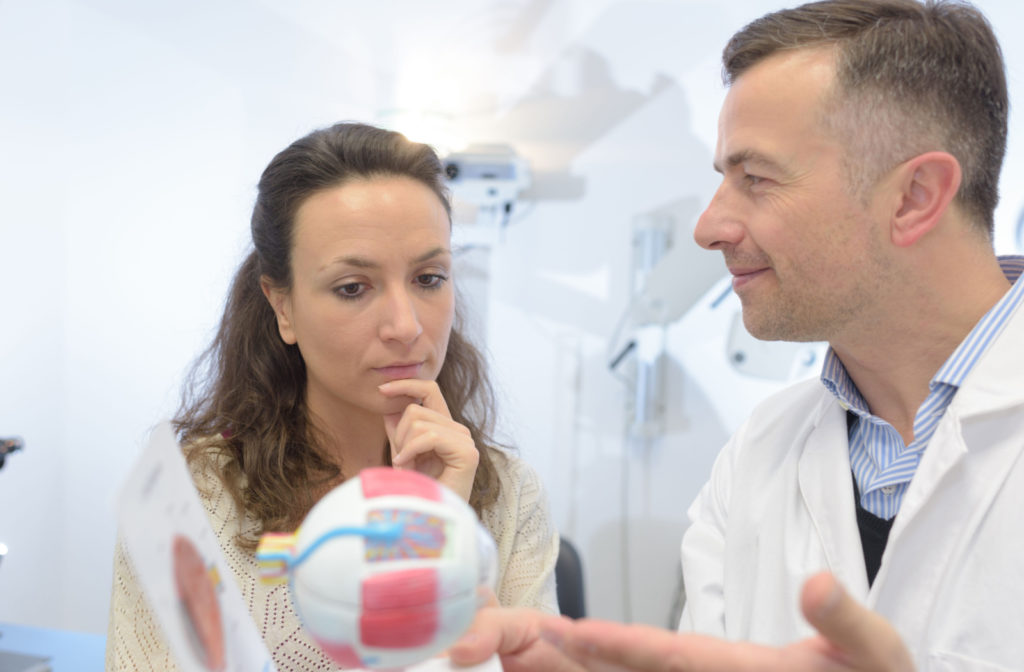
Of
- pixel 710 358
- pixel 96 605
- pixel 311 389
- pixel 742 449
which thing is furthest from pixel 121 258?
pixel 742 449

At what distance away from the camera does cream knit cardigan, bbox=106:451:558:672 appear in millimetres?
1179

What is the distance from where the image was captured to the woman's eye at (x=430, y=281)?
4.34 feet

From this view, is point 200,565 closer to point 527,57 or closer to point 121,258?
point 527,57

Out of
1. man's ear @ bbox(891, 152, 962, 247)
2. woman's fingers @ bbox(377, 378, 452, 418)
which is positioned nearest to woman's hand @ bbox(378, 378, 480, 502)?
woman's fingers @ bbox(377, 378, 452, 418)

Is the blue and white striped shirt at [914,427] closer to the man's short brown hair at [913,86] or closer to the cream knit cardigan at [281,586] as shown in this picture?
the man's short brown hair at [913,86]

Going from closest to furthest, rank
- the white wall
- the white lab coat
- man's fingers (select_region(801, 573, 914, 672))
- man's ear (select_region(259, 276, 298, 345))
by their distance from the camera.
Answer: man's fingers (select_region(801, 573, 914, 672)) → the white lab coat → man's ear (select_region(259, 276, 298, 345)) → the white wall

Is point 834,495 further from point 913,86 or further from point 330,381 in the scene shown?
point 330,381

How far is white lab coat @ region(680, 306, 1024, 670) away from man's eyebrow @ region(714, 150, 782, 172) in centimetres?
39

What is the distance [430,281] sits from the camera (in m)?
1.34

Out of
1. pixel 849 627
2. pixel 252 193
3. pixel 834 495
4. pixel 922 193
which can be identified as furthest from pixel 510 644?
pixel 252 193

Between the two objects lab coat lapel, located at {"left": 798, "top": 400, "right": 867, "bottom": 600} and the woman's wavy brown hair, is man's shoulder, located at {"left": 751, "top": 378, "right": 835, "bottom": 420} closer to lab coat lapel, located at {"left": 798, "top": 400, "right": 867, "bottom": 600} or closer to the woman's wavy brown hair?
lab coat lapel, located at {"left": 798, "top": 400, "right": 867, "bottom": 600}

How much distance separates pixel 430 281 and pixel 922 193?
2.45ft

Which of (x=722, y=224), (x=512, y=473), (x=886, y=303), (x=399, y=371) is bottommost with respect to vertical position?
(x=512, y=473)

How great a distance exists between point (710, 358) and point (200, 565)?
226 cm
